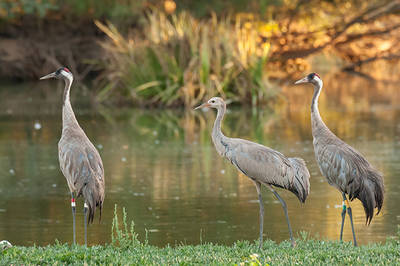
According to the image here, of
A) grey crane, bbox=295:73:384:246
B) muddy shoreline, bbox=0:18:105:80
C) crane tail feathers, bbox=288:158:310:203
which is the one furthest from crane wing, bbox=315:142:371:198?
muddy shoreline, bbox=0:18:105:80

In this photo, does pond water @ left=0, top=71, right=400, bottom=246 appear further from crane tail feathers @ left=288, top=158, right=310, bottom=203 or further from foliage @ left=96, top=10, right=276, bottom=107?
crane tail feathers @ left=288, top=158, right=310, bottom=203

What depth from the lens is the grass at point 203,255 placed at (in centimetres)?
652

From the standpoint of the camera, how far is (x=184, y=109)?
2066 cm

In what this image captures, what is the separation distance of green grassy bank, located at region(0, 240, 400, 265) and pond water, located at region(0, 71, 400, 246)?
1111 millimetres

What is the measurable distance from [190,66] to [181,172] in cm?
812

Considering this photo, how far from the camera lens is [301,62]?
2833cm

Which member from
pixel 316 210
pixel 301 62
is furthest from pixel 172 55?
pixel 316 210

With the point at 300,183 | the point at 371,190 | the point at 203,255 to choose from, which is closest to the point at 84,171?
the point at 203,255

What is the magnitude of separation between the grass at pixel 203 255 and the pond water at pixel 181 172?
1077mm

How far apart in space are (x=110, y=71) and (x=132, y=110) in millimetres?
2052

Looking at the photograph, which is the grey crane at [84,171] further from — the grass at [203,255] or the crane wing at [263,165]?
the crane wing at [263,165]

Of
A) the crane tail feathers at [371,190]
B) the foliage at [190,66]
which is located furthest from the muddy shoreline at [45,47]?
the crane tail feathers at [371,190]

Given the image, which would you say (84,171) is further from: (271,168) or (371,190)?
(371,190)

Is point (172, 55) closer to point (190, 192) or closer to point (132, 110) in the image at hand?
point (132, 110)
